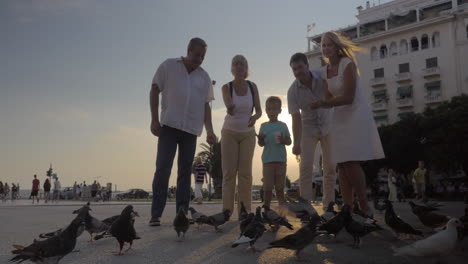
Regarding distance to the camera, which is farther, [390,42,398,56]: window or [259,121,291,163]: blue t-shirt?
[390,42,398,56]: window

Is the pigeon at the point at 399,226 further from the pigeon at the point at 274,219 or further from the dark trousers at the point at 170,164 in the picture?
the dark trousers at the point at 170,164

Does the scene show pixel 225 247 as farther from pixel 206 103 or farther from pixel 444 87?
pixel 444 87

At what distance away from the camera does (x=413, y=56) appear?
2178 inches

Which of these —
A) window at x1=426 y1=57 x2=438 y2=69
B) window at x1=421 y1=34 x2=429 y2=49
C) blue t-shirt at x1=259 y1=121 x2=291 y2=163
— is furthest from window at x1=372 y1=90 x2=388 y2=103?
blue t-shirt at x1=259 y1=121 x2=291 y2=163

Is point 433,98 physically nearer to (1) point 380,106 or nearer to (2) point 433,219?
(1) point 380,106

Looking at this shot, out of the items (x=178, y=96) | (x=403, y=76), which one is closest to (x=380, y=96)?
(x=403, y=76)

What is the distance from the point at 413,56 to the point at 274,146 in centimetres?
5541

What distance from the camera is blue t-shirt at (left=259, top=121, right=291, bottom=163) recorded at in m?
6.45

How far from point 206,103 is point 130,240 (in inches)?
119

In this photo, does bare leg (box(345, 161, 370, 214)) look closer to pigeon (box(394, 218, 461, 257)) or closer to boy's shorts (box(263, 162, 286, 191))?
pigeon (box(394, 218, 461, 257))

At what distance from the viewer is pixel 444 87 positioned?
51750 mm

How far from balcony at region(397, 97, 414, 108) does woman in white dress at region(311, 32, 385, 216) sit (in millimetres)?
53738

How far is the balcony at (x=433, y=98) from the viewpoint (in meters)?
51.8

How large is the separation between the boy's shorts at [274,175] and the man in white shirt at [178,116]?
130 centimetres
